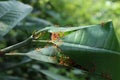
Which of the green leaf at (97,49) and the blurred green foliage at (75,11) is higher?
the blurred green foliage at (75,11)

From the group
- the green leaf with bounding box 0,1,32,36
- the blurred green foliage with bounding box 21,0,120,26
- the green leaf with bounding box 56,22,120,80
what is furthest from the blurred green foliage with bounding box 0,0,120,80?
the green leaf with bounding box 56,22,120,80

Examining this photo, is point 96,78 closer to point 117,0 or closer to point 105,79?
point 105,79

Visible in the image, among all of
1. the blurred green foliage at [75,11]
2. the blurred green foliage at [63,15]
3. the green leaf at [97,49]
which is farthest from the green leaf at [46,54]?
the blurred green foliage at [75,11]

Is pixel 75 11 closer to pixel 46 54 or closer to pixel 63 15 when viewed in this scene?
pixel 63 15

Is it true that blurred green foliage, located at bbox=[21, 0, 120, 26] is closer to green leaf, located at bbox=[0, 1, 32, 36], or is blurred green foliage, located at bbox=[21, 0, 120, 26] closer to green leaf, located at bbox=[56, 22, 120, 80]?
green leaf, located at bbox=[0, 1, 32, 36]

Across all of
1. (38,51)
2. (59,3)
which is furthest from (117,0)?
(38,51)

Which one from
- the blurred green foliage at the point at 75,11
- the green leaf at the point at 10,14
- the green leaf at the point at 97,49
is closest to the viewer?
the green leaf at the point at 97,49

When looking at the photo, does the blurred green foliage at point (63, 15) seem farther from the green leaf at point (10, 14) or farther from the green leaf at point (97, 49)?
the green leaf at point (97, 49)
